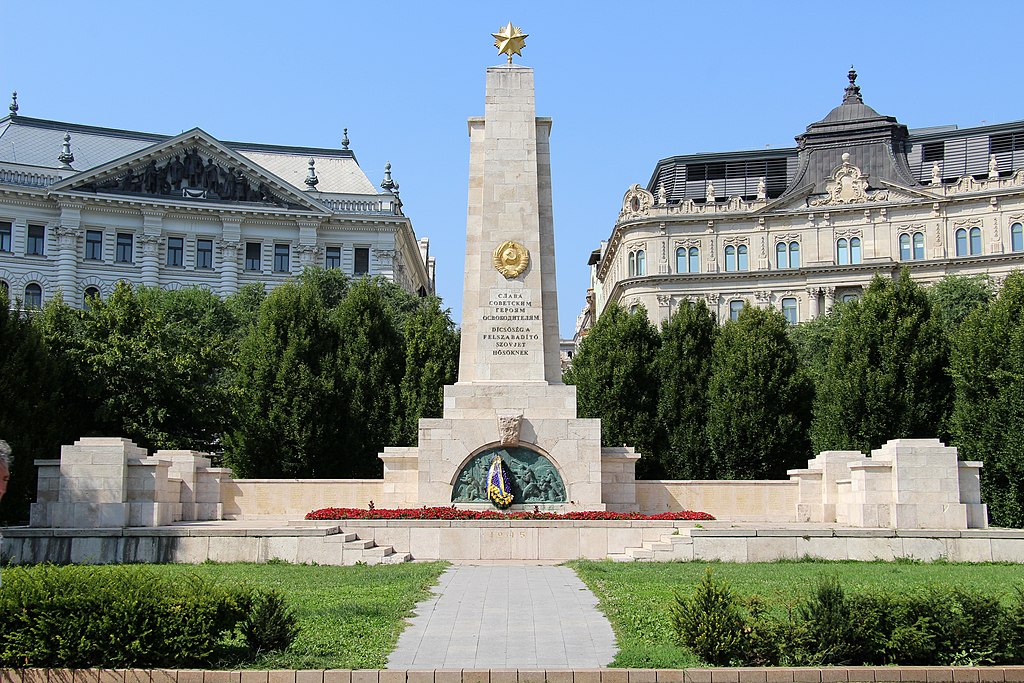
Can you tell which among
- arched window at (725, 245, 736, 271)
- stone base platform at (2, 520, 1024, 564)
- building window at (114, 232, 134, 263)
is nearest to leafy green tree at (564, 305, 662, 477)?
stone base platform at (2, 520, 1024, 564)

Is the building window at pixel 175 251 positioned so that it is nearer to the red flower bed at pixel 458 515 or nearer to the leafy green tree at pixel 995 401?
the red flower bed at pixel 458 515

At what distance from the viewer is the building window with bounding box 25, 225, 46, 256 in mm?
75713

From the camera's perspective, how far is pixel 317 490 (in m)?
33.6

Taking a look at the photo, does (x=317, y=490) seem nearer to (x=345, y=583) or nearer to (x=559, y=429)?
(x=559, y=429)

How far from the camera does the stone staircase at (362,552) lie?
80.5 feet

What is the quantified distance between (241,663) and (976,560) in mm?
17305

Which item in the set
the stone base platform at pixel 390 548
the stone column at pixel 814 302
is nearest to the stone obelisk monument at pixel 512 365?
the stone base platform at pixel 390 548

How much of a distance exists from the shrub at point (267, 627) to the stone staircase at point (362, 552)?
11.3 metres

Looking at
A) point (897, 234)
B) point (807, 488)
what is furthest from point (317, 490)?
point (897, 234)

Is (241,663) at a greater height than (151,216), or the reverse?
Result: (151,216)

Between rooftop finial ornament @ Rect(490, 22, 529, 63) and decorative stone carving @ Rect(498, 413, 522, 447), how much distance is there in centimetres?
1028

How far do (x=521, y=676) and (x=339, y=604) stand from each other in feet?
17.8

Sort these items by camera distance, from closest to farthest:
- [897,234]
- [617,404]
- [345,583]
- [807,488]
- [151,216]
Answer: [345,583]
[807,488]
[617,404]
[151,216]
[897,234]

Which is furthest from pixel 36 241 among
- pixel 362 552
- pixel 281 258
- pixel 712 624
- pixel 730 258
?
pixel 712 624
